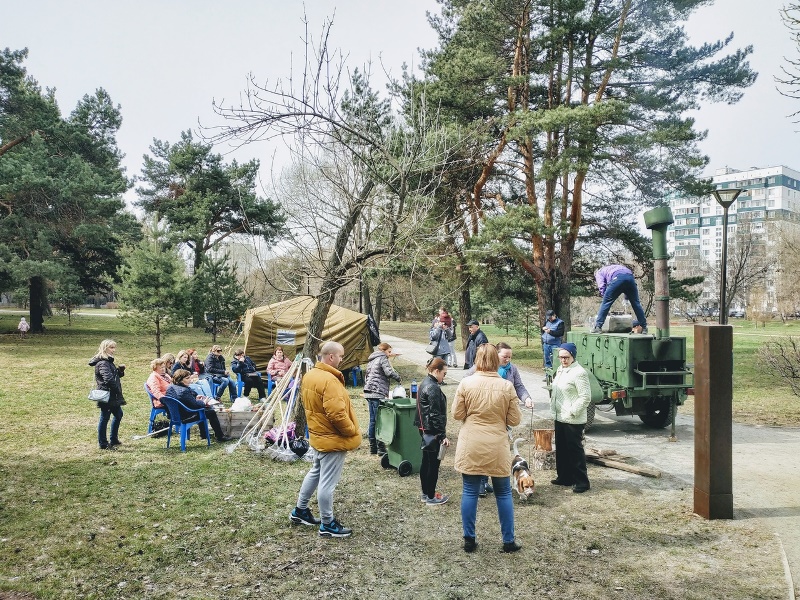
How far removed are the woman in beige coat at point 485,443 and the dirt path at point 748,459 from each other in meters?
2.22

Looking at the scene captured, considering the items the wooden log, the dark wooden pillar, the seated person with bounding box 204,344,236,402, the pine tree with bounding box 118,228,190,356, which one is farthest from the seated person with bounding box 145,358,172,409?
the pine tree with bounding box 118,228,190,356

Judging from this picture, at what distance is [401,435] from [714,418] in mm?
3650

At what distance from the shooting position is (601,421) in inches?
439

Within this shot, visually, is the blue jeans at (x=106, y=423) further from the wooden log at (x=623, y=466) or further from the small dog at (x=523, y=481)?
the wooden log at (x=623, y=466)

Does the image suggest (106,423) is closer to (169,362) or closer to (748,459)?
(169,362)

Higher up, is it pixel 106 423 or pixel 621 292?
pixel 621 292

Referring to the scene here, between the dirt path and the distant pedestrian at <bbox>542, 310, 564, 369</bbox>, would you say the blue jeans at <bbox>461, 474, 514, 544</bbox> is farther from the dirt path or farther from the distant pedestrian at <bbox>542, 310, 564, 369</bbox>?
the distant pedestrian at <bbox>542, 310, 564, 369</bbox>

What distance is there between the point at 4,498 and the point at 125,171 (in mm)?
29483

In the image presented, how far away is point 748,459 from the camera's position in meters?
8.27

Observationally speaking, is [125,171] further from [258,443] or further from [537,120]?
[258,443]

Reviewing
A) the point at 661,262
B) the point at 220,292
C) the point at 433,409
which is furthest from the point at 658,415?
the point at 220,292

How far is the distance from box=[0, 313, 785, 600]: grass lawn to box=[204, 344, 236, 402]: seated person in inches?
173

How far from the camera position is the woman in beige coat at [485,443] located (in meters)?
4.89

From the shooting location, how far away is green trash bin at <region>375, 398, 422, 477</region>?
741 cm
